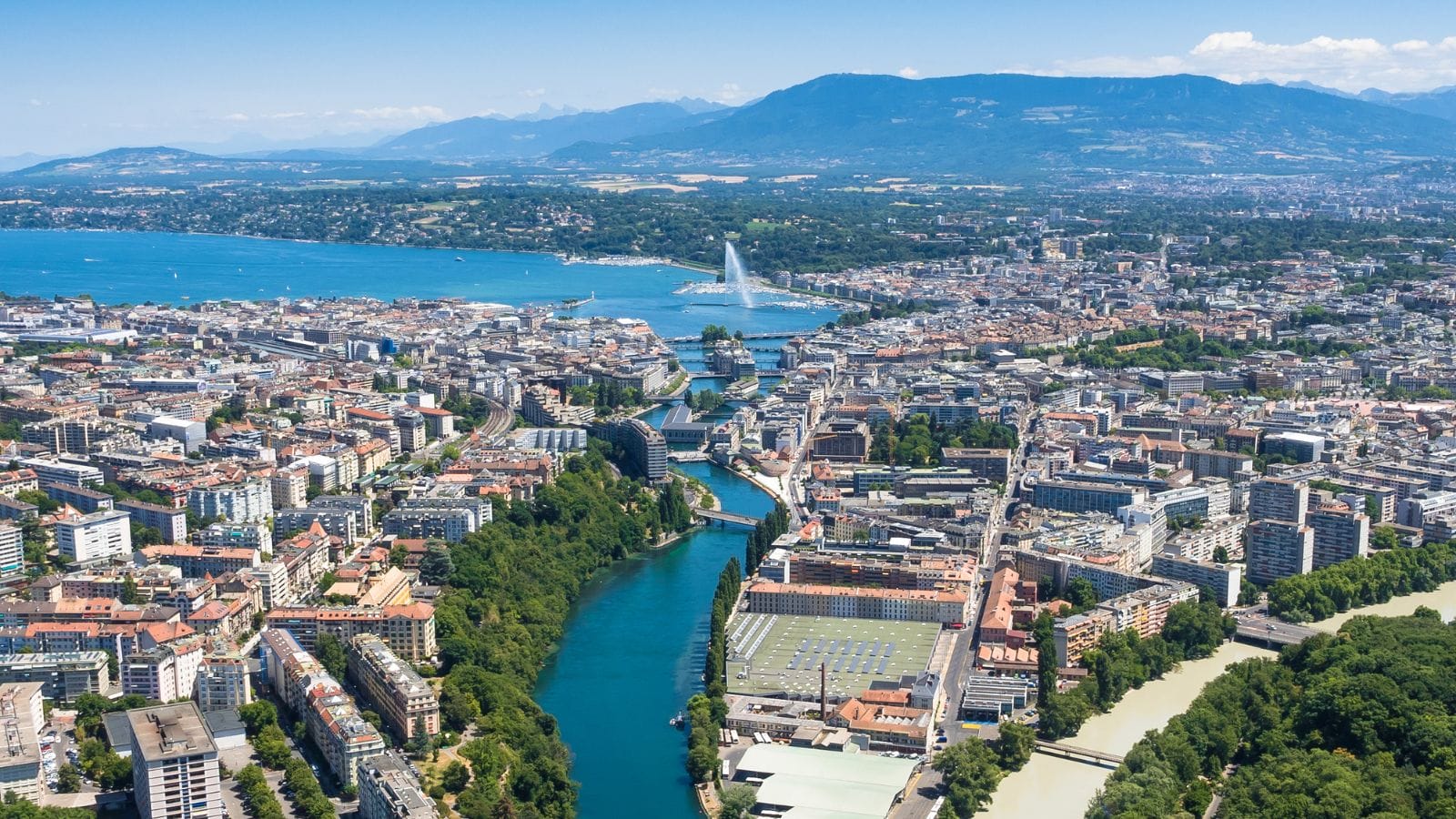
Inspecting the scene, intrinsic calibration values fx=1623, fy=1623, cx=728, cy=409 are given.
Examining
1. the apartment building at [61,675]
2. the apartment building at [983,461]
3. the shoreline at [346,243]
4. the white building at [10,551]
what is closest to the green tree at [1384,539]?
the apartment building at [983,461]

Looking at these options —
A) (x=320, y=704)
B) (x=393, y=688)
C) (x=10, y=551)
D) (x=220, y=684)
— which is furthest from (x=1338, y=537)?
(x=10, y=551)

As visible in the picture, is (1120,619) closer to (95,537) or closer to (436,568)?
(436,568)

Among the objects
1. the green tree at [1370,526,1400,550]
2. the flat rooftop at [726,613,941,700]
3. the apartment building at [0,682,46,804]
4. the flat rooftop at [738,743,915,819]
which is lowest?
the flat rooftop at [738,743,915,819]

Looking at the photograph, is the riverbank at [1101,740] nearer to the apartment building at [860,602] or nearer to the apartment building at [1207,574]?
the apartment building at [1207,574]

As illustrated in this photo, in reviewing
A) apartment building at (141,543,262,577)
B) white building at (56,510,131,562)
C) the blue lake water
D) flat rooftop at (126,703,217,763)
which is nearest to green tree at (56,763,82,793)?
flat rooftop at (126,703,217,763)

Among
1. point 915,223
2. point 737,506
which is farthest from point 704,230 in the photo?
point 737,506

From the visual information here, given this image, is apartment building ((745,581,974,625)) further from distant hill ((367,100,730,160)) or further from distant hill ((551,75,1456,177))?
distant hill ((367,100,730,160))

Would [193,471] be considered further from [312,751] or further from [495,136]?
[495,136]
